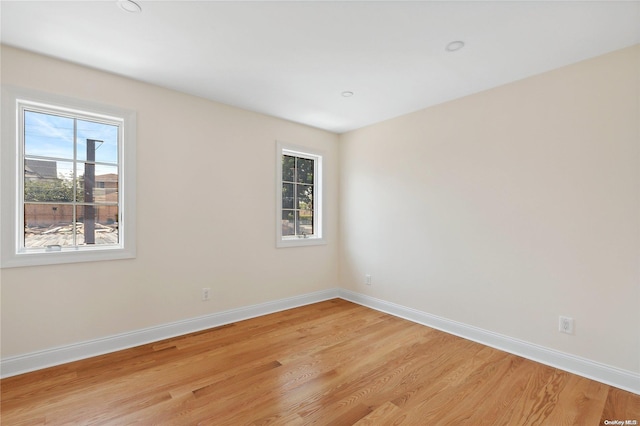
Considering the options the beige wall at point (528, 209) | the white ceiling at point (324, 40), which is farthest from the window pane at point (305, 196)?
the white ceiling at point (324, 40)

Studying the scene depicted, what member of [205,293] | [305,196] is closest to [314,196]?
[305,196]

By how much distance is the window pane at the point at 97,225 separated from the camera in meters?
2.61

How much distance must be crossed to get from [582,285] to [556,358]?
0.66m

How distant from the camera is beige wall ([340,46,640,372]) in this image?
2.18m

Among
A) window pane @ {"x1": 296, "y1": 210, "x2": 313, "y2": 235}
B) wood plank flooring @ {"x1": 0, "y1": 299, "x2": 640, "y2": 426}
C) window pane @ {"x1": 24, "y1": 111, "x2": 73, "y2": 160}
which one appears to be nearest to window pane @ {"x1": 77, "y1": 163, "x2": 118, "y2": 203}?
window pane @ {"x1": 24, "y1": 111, "x2": 73, "y2": 160}

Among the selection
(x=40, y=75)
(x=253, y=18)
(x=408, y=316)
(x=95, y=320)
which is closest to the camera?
(x=253, y=18)

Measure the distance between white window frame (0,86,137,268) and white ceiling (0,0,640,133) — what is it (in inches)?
14.7

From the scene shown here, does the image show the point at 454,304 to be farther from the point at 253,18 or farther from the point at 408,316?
the point at 253,18

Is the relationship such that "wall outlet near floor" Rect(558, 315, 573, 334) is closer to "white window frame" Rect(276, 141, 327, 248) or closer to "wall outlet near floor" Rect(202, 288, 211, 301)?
"white window frame" Rect(276, 141, 327, 248)

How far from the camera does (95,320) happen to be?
256cm

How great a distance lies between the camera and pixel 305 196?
4277mm

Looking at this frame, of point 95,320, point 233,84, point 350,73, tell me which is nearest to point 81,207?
point 95,320

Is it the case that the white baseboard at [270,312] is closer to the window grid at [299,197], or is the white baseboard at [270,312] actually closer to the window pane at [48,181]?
the window grid at [299,197]

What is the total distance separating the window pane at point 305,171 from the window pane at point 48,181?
2.53 m
